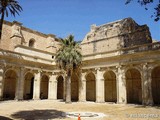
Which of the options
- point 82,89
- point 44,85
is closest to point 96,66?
point 82,89

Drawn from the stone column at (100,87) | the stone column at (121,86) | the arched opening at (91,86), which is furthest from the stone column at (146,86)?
the arched opening at (91,86)

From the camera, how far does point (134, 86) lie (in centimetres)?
2784

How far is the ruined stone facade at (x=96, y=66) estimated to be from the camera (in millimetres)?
23281

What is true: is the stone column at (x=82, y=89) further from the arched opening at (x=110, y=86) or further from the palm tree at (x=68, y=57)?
the arched opening at (x=110, y=86)

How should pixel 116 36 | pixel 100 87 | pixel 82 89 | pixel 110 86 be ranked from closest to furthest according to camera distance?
1. pixel 100 87
2. pixel 82 89
3. pixel 110 86
4. pixel 116 36

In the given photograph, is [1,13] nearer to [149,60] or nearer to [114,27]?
[149,60]

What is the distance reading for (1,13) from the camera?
1394cm

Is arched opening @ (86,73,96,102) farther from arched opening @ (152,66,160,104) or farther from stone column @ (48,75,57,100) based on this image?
arched opening @ (152,66,160,104)

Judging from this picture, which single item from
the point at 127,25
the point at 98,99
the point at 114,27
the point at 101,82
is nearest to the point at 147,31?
the point at 127,25

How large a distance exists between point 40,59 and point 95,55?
10004 mm

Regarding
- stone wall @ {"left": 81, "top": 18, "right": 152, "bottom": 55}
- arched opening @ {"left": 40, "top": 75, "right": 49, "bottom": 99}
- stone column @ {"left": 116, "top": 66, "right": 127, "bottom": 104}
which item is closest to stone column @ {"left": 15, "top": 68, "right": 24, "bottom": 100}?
arched opening @ {"left": 40, "top": 75, "right": 49, "bottom": 99}

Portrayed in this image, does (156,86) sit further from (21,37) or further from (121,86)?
(21,37)

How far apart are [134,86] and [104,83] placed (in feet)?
16.3

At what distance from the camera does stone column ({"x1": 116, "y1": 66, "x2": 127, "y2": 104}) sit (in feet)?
78.4
